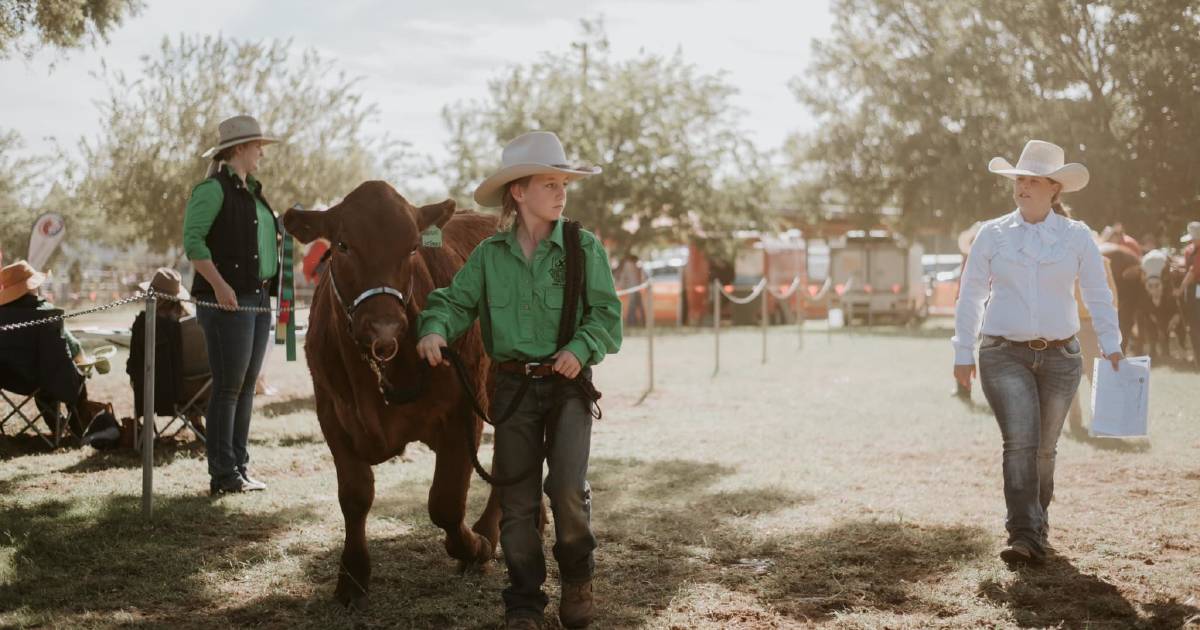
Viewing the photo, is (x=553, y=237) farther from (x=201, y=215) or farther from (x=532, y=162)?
(x=201, y=215)

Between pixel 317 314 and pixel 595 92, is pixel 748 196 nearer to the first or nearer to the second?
pixel 595 92

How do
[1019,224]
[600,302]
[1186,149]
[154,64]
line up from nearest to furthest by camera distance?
[600,302] < [1019,224] < [1186,149] < [154,64]

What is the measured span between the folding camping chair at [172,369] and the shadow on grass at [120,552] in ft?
5.68

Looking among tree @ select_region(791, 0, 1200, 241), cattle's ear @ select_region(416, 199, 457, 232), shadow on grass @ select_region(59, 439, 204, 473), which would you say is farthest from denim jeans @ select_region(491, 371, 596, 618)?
tree @ select_region(791, 0, 1200, 241)

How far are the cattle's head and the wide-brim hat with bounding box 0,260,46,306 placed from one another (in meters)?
4.97

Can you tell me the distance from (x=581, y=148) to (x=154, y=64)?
40.8 feet

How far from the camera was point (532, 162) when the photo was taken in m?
3.98

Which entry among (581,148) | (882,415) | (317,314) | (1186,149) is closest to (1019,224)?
(317,314)

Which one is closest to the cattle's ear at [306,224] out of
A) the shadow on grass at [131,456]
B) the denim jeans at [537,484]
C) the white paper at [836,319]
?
the denim jeans at [537,484]

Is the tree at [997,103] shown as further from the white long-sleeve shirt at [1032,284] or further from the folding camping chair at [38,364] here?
the folding camping chair at [38,364]

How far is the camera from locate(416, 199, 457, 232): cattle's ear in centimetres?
452

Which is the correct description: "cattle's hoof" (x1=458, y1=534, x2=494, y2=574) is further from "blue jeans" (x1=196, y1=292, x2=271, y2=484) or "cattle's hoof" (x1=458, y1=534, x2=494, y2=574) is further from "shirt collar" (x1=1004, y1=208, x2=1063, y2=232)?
"shirt collar" (x1=1004, y1=208, x2=1063, y2=232)

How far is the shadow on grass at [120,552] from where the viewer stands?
4438mm

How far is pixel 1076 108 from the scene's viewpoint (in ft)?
83.8
